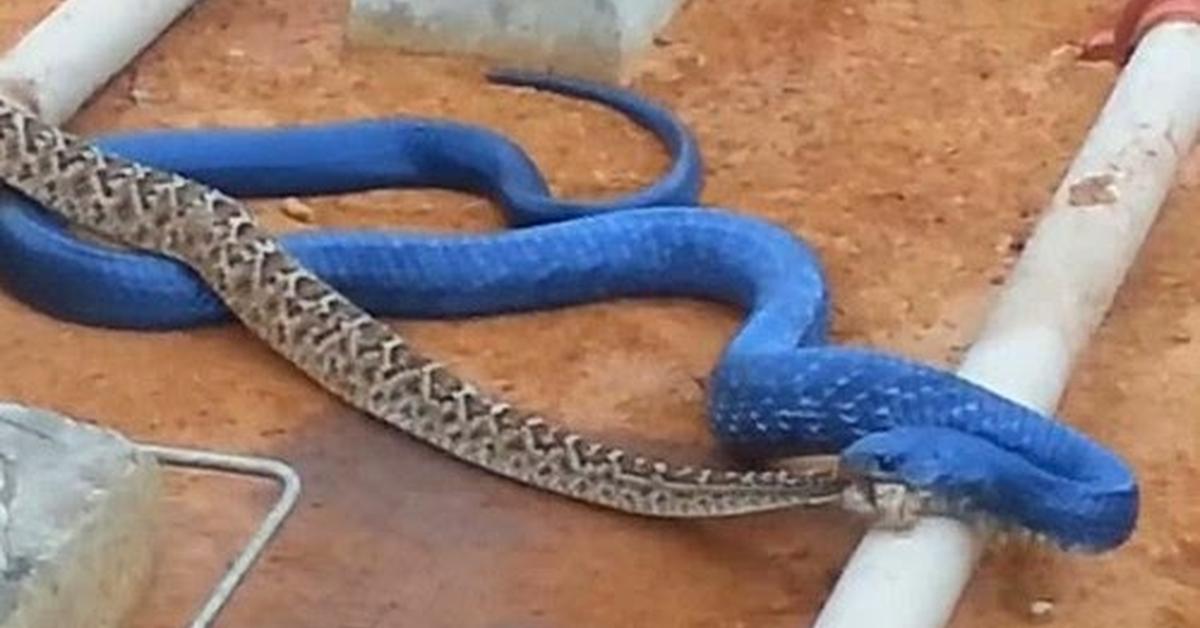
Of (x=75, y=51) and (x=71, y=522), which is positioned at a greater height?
(x=75, y=51)

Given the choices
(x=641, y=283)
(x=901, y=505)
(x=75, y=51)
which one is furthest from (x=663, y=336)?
(x=75, y=51)

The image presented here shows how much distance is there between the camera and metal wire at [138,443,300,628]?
3.03 metres

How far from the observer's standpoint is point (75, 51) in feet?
14.6

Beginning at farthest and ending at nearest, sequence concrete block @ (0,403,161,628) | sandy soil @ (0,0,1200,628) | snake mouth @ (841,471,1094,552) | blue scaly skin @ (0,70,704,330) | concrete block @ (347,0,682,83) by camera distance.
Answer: concrete block @ (347,0,682,83) → blue scaly skin @ (0,70,704,330) → sandy soil @ (0,0,1200,628) → snake mouth @ (841,471,1094,552) → concrete block @ (0,403,161,628)

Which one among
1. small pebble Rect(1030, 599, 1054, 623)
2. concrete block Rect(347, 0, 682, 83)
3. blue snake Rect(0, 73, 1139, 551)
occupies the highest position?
concrete block Rect(347, 0, 682, 83)

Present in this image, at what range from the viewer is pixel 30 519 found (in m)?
3.00

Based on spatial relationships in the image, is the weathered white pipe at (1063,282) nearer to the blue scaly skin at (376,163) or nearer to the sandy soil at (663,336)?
the sandy soil at (663,336)

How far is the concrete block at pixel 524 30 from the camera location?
15.3 ft

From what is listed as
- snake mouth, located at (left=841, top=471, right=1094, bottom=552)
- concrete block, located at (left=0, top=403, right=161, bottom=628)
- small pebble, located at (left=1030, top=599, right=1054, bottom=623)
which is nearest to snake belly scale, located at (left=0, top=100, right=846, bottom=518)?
snake mouth, located at (left=841, top=471, right=1094, bottom=552)

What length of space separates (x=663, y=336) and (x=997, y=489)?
782 mm

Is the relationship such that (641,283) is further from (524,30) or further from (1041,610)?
(1041,610)

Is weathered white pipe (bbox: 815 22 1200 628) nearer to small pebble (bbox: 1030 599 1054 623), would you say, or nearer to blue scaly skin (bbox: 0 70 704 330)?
small pebble (bbox: 1030 599 1054 623)

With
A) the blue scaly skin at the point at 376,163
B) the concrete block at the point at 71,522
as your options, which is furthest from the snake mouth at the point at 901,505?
the blue scaly skin at the point at 376,163

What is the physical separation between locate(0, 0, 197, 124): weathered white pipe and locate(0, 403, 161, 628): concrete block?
1.23 m
